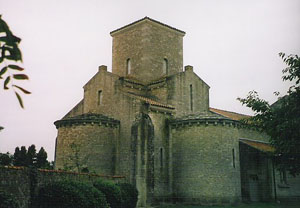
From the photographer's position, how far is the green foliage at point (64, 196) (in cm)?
1374

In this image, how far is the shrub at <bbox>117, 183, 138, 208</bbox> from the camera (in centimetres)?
1930

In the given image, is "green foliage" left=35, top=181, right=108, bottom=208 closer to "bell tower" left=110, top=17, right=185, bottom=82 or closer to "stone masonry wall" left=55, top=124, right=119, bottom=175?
"stone masonry wall" left=55, top=124, right=119, bottom=175

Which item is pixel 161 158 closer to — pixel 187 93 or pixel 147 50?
pixel 187 93

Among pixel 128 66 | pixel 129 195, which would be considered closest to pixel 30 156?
pixel 128 66

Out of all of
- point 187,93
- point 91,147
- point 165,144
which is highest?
point 187,93

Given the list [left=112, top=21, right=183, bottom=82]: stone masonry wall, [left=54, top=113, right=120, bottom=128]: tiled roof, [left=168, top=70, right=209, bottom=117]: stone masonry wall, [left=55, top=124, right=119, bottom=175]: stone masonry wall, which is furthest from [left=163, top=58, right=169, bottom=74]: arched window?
[left=55, top=124, right=119, bottom=175]: stone masonry wall

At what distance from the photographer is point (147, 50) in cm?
3131

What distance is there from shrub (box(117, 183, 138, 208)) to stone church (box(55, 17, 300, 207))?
1.70 meters

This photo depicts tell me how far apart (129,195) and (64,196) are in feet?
22.6

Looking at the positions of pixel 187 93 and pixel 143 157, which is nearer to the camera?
pixel 143 157

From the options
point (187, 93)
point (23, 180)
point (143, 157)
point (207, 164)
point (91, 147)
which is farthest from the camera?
point (187, 93)

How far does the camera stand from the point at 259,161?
1134 inches

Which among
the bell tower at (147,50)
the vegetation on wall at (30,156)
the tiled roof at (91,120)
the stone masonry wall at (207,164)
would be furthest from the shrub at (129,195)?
the vegetation on wall at (30,156)

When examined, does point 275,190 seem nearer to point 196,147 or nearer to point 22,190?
point 196,147
